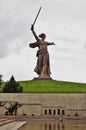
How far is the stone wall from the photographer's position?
58844mm

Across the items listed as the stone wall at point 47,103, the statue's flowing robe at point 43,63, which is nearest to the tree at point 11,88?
the stone wall at point 47,103

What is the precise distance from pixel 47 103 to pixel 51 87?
4.72 metres

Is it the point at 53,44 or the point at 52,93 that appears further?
the point at 53,44

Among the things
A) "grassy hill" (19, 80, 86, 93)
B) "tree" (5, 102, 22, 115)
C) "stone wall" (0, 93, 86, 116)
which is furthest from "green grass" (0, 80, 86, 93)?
"tree" (5, 102, 22, 115)

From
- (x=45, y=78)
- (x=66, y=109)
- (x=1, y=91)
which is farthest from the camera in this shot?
(x=45, y=78)

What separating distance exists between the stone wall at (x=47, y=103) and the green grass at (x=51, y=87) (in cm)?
161

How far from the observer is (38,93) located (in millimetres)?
59781

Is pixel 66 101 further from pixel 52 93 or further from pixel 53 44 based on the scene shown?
pixel 53 44

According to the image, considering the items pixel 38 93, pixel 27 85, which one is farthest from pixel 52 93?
pixel 27 85

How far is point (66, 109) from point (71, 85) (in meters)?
8.36

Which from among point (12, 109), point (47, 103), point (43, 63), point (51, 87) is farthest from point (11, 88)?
point (43, 63)

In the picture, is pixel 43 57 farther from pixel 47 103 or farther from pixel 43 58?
pixel 47 103

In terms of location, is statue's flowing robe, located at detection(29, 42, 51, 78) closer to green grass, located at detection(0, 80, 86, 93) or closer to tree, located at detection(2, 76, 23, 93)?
green grass, located at detection(0, 80, 86, 93)

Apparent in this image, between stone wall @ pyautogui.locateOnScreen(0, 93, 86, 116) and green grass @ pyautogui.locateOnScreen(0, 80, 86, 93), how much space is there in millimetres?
1608
